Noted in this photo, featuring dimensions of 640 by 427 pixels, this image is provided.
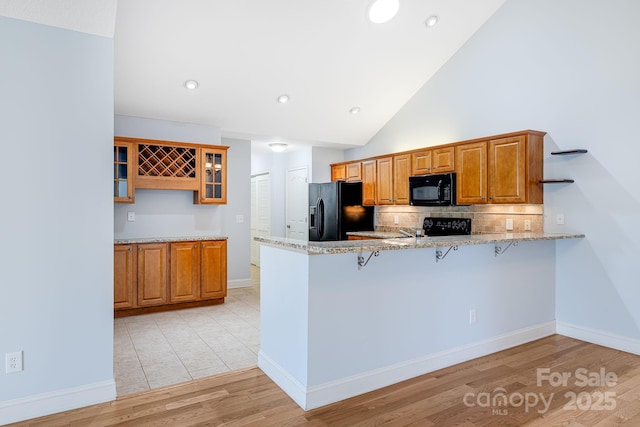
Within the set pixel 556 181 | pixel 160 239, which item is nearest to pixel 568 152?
pixel 556 181

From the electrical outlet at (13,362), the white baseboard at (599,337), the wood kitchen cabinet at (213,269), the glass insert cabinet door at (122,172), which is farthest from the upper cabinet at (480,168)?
the electrical outlet at (13,362)

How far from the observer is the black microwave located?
15.4 ft

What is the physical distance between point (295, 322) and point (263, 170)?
20.2 feet

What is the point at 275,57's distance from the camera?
4.26m

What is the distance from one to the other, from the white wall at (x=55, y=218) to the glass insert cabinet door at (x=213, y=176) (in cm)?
254

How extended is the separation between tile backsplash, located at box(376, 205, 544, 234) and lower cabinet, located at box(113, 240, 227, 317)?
2561 millimetres

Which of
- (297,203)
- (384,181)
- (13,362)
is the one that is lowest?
(13,362)

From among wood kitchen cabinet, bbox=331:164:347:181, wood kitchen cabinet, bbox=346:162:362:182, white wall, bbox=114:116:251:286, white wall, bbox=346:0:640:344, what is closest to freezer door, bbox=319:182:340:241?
wood kitchen cabinet, bbox=346:162:362:182

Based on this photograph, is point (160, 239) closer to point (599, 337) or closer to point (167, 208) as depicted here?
point (167, 208)

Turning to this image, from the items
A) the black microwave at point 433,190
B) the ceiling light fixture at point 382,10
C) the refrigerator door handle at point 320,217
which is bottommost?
the refrigerator door handle at point 320,217

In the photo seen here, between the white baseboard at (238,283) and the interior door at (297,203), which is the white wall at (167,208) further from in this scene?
the interior door at (297,203)

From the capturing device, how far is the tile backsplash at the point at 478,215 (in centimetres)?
423

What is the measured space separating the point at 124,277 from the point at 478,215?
4179mm

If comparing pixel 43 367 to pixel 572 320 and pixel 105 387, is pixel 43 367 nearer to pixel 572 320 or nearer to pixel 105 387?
A: pixel 105 387
